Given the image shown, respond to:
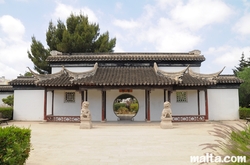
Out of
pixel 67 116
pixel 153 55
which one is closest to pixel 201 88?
pixel 153 55

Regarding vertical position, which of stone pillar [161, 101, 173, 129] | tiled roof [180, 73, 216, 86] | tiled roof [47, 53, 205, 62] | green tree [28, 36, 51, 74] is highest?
green tree [28, 36, 51, 74]

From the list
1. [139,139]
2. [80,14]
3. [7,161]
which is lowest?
[139,139]

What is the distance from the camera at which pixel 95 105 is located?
13.4 metres

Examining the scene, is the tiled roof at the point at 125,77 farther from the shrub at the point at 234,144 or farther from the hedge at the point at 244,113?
the shrub at the point at 234,144

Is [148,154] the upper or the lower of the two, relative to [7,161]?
lower

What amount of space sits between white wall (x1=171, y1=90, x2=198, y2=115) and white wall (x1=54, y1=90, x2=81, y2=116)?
6.20 meters

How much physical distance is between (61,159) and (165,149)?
2.87 meters

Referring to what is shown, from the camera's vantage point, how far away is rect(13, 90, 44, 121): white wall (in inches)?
538

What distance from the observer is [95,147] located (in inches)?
242

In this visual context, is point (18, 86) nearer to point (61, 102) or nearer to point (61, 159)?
point (61, 102)

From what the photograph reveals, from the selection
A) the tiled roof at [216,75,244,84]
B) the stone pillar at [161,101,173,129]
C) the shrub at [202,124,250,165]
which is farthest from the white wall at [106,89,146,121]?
the shrub at [202,124,250,165]

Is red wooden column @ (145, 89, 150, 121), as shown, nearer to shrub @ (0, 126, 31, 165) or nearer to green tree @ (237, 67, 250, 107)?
green tree @ (237, 67, 250, 107)

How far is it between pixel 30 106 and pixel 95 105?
4.42 meters

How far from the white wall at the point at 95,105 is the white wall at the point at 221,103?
23.8 feet
